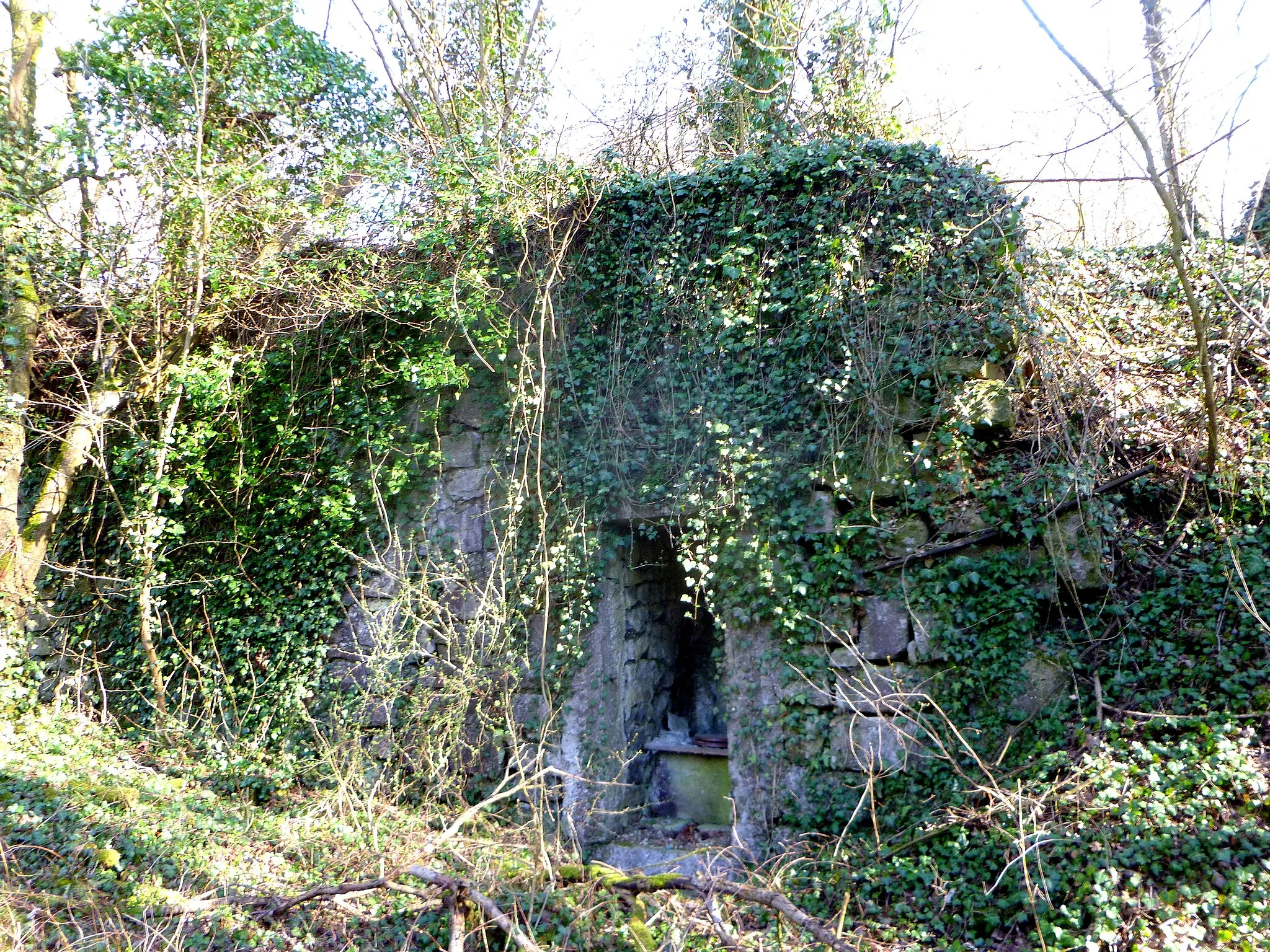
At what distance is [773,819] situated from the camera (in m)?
4.40

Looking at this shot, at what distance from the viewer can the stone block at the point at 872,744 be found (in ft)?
13.4

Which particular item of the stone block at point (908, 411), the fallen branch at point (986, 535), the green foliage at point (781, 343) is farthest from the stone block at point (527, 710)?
the stone block at point (908, 411)

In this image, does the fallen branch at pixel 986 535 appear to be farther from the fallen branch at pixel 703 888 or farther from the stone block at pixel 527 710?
the stone block at pixel 527 710

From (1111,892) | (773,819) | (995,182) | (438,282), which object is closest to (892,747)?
(773,819)

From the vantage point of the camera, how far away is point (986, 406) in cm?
438

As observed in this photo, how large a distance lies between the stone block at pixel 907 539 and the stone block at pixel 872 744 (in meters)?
0.89

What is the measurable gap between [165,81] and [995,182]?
19.3 feet

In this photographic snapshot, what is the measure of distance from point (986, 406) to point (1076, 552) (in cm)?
90

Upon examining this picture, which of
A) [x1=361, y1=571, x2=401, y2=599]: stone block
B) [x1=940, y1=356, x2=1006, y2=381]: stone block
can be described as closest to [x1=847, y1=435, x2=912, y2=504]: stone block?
[x1=940, y1=356, x2=1006, y2=381]: stone block

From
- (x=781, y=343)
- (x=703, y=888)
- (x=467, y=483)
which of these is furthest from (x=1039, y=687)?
(x=467, y=483)

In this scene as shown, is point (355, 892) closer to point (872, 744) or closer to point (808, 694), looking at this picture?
point (808, 694)

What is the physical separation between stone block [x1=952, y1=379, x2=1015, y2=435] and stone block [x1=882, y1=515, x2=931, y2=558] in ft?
2.10

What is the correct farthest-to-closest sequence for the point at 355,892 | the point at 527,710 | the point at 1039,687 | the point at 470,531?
the point at 470,531
the point at 527,710
the point at 1039,687
the point at 355,892

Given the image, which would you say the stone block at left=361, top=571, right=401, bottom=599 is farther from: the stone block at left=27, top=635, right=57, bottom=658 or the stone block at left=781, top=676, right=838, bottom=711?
the stone block at left=781, top=676, right=838, bottom=711
